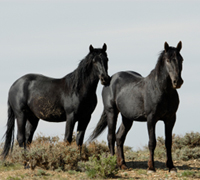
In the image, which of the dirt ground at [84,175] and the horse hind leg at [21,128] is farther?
the horse hind leg at [21,128]

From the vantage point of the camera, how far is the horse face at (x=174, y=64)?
832 cm

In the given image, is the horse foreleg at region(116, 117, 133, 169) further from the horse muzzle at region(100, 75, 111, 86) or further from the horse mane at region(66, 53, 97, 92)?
the horse mane at region(66, 53, 97, 92)

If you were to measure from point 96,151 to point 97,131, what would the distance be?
601 millimetres

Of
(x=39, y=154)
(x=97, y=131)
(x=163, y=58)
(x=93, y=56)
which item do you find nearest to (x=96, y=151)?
(x=97, y=131)

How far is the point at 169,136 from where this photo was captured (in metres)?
9.33

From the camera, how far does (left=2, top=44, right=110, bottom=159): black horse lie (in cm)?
990

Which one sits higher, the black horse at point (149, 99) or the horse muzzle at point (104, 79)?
the horse muzzle at point (104, 79)

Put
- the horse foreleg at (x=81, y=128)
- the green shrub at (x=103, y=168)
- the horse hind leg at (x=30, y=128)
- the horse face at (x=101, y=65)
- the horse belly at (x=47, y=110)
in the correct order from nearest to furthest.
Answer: the green shrub at (x=103, y=168)
the horse face at (x=101, y=65)
the horse foreleg at (x=81, y=128)
the horse belly at (x=47, y=110)
the horse hind leg at (x=30, y=128)

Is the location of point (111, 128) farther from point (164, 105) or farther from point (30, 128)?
point (30, 128)

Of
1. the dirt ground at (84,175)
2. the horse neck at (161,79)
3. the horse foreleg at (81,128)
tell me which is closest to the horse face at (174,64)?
the horse neck at (161,79)

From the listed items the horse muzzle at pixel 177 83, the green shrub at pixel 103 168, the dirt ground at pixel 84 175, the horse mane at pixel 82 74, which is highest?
the horse mane at pixel 82 74

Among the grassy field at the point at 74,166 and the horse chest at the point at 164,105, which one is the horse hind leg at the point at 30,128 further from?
the horse chest at the point at 164,105

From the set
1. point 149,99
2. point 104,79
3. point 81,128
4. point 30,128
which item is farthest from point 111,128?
point 30,128

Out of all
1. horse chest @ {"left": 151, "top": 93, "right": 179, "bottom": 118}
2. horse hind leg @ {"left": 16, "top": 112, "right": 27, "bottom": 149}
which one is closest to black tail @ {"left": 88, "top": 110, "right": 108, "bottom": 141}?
horse hind leg @ {"left": 16, "top": 112, "right": 27, "bottom": 149}
